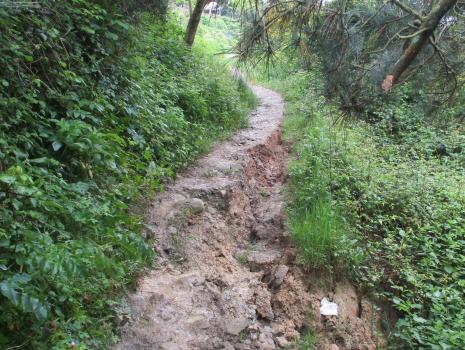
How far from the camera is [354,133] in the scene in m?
8.45

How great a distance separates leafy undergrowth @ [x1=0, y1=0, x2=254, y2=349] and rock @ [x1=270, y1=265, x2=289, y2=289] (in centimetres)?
132

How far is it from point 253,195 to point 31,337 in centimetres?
398

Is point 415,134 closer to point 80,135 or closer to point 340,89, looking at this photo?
point 340,89

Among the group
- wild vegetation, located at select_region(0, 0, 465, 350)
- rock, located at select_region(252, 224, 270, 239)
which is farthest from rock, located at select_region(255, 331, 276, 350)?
rock, located at select_region(252, 224, 270, 239)

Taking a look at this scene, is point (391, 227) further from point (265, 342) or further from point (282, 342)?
point (265, 342)

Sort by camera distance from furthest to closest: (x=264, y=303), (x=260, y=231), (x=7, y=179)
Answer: (x=260, y=231)
(x=264, y=303)
(x=7, y=179)

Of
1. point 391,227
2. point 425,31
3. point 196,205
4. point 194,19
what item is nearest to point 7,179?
point 196,205

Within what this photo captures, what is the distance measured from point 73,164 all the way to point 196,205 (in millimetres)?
1702

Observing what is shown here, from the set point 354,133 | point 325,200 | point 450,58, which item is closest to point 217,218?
point 325,200

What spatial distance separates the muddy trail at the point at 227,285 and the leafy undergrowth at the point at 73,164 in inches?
11.6

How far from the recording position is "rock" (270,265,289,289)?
13.2ft

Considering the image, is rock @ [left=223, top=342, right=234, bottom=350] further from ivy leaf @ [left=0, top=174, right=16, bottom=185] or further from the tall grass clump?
ivy leaf @ [left=0, top=174, right=16, bottom=185]

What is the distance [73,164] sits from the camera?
11.1 ft

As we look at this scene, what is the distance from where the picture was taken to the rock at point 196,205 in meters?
4.68
